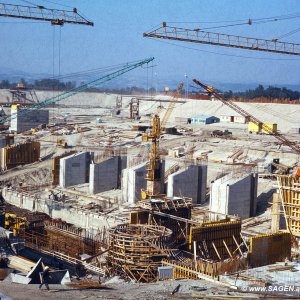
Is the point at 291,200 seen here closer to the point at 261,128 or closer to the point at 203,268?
the point at 203,268

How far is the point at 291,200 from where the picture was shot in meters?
18.0

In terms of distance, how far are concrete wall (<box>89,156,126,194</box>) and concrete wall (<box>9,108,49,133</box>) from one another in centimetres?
1923

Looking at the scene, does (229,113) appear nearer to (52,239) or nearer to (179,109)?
(179,109)

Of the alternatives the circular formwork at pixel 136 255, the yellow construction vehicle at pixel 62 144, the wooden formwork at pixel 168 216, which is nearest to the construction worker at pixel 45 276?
the circular formwork at pixel 136 255

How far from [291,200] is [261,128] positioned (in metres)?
26.6

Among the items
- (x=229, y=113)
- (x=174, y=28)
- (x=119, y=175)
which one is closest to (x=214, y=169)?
(x=119, y=175)

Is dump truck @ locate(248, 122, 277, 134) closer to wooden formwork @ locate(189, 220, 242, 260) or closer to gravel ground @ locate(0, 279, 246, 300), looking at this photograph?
wooden formwork @ locate(189, 220, 242, 260)

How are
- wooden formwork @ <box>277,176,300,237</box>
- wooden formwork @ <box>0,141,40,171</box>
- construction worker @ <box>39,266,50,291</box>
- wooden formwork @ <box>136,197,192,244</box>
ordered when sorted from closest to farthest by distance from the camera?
construction worker @ <box>39,266,50,291</box>
wooden formwork @ <box>277,176,300,237</box>
wooden formwork @ <box>136,197,192,244</box>
wooden formwork @ <box>0,141,40,171</box>

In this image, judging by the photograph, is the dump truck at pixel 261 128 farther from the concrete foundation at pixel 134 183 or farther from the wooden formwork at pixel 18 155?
the concrete foundation at pixel 134 183

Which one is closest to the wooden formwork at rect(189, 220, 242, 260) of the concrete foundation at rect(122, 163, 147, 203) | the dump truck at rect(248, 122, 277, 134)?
the concrete foundation at rect(122, 163, 147, 203)

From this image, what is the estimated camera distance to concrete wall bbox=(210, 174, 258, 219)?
2428 centimetres

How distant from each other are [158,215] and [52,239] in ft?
12.4

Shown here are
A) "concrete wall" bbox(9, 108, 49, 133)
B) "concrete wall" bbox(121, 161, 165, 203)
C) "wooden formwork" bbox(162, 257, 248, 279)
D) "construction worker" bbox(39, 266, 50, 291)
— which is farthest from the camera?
"concrete wall" bbox(9, 108, 49, 133)

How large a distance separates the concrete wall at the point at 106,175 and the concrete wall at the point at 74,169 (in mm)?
2100
